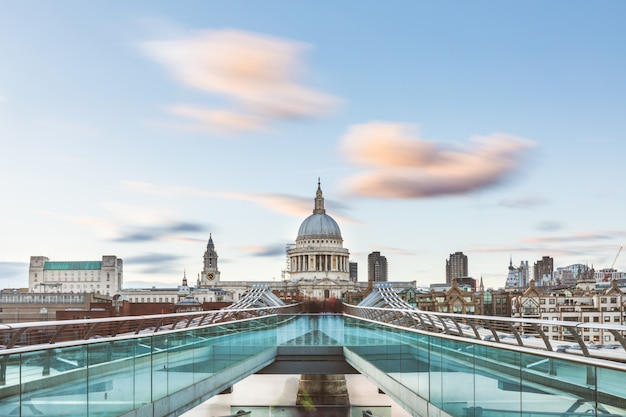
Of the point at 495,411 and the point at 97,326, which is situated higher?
the point at 97,326

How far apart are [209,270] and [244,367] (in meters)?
173

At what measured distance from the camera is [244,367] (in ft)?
54.6

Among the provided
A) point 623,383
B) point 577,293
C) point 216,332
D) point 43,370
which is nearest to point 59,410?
point 43,370

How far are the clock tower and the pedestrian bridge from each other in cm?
17026

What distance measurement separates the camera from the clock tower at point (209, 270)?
18441 centimetres

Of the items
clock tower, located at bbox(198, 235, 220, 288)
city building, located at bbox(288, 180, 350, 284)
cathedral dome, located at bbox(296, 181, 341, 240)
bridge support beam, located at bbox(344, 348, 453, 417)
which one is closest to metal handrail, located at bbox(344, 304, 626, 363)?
bridge support beam, located at bbox(344, 348, 453, 417)

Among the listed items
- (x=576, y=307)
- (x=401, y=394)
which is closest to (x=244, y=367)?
(x=401, y=394)

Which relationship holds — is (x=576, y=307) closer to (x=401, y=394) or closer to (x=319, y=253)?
(x=319, y=253)

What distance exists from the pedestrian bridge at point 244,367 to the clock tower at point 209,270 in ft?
559

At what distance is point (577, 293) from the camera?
109062mm

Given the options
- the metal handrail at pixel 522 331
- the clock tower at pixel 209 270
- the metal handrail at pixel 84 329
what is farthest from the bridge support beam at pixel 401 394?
the clock tower at pixel 209 270

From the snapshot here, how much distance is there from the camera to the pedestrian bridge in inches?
267

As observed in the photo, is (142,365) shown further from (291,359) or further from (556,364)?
(291,359)

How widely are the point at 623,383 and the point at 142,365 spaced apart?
6.50 meters
